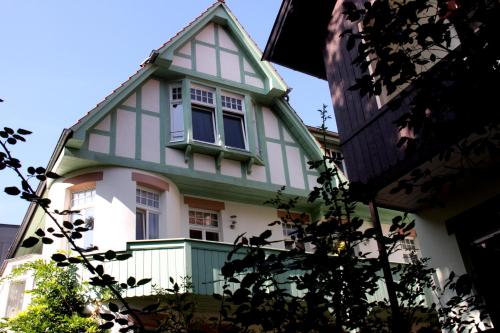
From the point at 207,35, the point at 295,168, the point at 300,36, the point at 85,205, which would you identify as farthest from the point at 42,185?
the point at 300,36

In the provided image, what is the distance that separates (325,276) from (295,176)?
11092 mm

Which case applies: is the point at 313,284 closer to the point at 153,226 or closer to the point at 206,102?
the point at 153,226

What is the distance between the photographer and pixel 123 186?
12039 millimetres

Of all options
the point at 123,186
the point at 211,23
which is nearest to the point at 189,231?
the point at 123,186

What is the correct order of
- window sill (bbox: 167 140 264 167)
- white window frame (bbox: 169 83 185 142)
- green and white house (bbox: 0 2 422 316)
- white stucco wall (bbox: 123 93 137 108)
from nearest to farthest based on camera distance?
green and white house (bbox: 0 2 422 316), window sill (bbox: 167 140 264 167), white stucco wall (bbox: 123 93 137 108), white window frame (bbox: 169 83 185 142)

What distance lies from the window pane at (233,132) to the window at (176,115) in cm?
126

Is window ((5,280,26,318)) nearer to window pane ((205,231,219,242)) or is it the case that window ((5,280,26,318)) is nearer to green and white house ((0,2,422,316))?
green and white house ((0,2,422,316))

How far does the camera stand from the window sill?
13094mm

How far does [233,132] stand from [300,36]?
4262 mm

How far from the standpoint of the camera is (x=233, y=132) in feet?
47.5

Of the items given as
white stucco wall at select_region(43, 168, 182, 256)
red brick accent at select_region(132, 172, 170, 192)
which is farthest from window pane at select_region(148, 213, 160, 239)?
red brick accent at select_region(132, 172, 170, 192)

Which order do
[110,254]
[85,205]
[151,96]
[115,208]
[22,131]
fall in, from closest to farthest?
1. [110,254]
2. [22,131]
3. [115,208]
4. [85,205]
5. [151,96]

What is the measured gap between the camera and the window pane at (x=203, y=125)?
45.5ft

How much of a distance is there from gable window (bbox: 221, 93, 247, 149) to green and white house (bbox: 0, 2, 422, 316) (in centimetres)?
3
